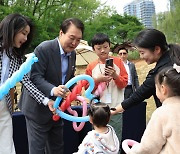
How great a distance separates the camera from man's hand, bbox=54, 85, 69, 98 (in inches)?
103

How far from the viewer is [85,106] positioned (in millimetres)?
3219

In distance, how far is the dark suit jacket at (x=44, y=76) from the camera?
109 inches

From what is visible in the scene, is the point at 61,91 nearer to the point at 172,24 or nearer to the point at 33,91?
the point at 33,91

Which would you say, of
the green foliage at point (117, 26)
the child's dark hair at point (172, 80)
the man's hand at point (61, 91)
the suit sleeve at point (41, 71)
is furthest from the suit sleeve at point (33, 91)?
the green foliage at point (117, 26)

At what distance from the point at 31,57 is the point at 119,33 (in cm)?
2672

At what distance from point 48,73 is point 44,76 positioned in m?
0.05

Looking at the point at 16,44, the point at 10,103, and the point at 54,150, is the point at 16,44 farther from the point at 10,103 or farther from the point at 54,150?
the point at 54,150

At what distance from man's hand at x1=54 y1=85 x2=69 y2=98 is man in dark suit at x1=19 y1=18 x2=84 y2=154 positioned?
0.04 feet

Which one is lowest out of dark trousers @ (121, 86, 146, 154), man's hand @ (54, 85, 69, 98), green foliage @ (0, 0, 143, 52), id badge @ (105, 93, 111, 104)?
dark trousers @ (121, 86, 146, 154)

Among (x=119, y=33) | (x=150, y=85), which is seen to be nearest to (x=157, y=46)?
(x=150, y=85)

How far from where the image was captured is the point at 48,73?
9.34 feet

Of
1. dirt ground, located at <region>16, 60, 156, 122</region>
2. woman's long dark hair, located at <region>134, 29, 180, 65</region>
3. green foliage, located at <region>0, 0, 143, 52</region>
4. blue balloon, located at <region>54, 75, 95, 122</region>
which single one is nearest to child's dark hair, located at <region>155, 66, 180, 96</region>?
woman's long dark hair, located at <region>134, 29, 180, 65</region>

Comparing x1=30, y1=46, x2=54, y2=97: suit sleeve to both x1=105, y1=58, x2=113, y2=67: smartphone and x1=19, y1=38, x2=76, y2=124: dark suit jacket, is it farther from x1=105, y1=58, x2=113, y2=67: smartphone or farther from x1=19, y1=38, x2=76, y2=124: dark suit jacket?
x1=105, y1=58, x2=113, y2=67: smartphone

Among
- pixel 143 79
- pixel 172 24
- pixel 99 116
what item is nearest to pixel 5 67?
pixel 99 116
